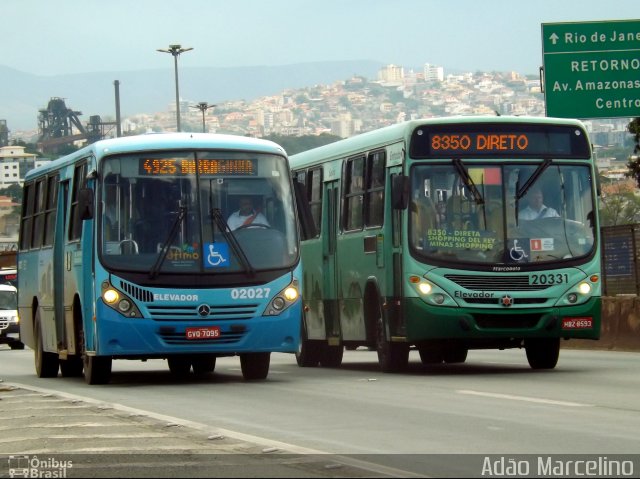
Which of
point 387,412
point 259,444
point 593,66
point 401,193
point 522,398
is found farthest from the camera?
point 593,66

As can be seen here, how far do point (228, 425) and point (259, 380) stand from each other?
706cm

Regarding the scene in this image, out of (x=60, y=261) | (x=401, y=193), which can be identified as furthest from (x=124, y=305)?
(x=401, y=193)

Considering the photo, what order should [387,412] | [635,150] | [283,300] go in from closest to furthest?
[387,412] → [283,300] → [635,150]

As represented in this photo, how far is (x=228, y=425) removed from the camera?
14023mm

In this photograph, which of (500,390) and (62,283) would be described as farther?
(62,283)

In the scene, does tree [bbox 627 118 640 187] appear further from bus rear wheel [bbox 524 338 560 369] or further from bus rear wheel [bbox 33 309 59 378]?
bus rear wheel [bbox 33 309 59 378]

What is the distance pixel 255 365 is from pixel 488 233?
3.30m

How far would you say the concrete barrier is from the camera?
2723cm

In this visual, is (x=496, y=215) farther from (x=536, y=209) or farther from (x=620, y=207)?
(x=620, y=207)

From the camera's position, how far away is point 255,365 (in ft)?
69.4

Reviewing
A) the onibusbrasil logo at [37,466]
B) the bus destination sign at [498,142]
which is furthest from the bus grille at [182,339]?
the onibusbrasil logo at [37,466]

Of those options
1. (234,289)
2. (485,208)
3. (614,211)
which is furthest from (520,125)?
(614,211)

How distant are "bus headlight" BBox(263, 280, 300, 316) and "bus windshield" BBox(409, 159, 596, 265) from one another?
5.16 feet

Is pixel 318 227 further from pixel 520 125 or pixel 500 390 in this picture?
pixel 500 390
